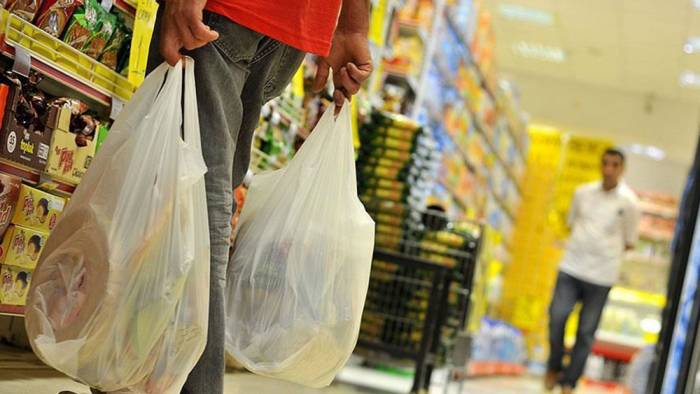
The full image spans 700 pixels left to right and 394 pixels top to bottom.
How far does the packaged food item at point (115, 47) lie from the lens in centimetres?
285

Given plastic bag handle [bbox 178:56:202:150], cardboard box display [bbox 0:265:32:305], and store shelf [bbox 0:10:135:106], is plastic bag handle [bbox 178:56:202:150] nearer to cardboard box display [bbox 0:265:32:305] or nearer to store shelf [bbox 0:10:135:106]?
store shelf [bbox 0:10:135:106]

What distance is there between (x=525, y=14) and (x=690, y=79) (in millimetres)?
2966

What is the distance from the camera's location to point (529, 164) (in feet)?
45.7

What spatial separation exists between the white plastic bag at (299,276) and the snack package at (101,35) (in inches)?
33.5

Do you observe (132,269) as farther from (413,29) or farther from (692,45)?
(692,45)

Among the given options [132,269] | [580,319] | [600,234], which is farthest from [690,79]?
[132,269]

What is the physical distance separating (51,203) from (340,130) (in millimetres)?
851

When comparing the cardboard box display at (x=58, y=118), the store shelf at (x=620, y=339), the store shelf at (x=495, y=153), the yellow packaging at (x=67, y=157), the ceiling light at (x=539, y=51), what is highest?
the ceiling light at (x=539, y=51)

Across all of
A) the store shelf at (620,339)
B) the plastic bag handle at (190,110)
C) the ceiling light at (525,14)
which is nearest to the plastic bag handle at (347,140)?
the plastic bag handle at (190,110)

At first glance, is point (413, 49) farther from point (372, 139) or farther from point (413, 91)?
point (372, 139)

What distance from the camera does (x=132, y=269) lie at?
167cm

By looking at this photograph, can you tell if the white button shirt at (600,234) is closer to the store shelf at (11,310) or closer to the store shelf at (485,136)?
the store shelf at (485,136)

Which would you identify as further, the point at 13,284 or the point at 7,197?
the point at 13,284

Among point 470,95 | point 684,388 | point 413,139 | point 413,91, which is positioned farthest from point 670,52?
point 684,388
